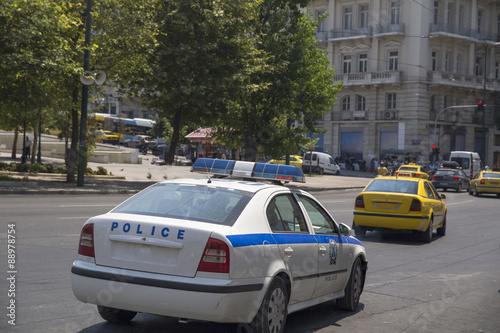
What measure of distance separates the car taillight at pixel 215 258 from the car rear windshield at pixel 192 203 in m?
0.32

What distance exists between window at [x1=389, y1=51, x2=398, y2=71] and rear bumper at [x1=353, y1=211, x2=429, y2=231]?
48756mm

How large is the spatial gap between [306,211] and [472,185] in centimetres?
3184

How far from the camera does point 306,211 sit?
21.9ft

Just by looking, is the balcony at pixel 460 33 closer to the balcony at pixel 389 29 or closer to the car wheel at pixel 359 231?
the balcony at pixel 389 29

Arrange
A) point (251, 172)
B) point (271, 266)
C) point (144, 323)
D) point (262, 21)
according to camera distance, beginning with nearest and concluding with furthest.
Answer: point (271, 266) → point (144, 323) → point (251, 172) → point (262, 21)

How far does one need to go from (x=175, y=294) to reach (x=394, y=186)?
1089 centimetres

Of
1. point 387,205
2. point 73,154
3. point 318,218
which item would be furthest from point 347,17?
point 318,218

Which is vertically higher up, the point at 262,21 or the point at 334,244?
the point at 262,21

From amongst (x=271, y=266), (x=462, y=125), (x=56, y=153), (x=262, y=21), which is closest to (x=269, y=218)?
(x=271, y=266)

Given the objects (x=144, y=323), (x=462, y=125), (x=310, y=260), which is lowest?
(x=144, y=323)

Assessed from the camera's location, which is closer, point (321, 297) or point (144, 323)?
point (144, 323)

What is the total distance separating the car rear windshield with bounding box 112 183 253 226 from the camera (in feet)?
18.4

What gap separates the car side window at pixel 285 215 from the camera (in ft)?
19.6

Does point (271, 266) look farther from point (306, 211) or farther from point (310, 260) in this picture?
point (306, 211)
